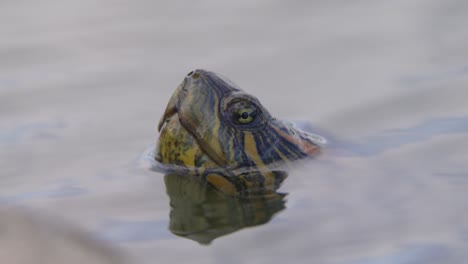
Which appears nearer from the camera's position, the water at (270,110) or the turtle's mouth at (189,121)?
the water at (270,110)

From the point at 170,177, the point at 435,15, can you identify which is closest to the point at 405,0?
the point at 435,15

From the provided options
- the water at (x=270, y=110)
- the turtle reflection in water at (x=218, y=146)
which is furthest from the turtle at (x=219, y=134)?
the water at (x=270, y=110)

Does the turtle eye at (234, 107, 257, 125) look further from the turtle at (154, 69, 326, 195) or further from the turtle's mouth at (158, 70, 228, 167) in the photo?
the turtle's mouth at (158, 70, 228, 167)

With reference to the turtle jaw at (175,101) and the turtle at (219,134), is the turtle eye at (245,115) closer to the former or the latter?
the turtle at (219,134)

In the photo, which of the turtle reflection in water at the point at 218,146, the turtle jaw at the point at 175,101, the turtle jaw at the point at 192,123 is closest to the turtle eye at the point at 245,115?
the turtle reflection in water at the point at 218,146

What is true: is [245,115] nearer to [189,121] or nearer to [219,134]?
[219,134]

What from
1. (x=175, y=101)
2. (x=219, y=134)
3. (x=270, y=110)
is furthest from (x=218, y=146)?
(x=270, y=110)

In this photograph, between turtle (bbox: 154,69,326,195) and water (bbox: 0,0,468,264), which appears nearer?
water (bbox: 0,0,468,264)

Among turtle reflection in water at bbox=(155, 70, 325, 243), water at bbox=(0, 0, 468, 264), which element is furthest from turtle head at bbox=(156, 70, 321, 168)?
water at bbox=(0, 0, 468, 264)

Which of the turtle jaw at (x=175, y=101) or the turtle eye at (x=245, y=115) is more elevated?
the turtle jaw at (x=175, y=101)
